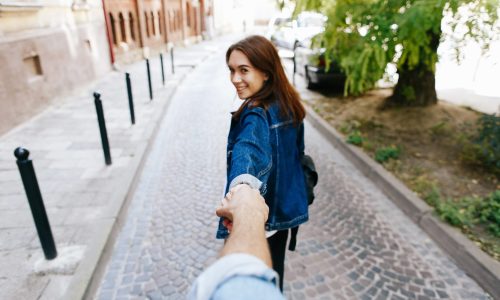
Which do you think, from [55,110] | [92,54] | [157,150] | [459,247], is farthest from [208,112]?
[459,247]

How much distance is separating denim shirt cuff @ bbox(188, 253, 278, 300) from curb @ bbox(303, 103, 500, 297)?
10.7 feet

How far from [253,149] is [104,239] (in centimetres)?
276

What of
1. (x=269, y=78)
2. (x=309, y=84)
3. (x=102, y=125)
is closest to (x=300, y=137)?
(x=269, y=78)

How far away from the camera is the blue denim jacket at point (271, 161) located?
1.52 m

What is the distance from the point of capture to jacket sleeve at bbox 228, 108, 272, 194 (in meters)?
1.47

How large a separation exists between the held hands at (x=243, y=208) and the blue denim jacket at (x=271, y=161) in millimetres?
117

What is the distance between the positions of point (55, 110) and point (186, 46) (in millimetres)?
17517

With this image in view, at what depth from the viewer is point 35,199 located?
10.2 feet

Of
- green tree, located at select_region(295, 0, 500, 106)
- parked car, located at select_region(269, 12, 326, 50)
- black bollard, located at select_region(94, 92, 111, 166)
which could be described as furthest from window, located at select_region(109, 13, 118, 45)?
green tree, located at select_region(295, 0, 500, 106)

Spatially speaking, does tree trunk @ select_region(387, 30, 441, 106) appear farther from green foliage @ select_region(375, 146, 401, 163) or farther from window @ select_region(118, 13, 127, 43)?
window @ select_region(118, 13, 127, 43)

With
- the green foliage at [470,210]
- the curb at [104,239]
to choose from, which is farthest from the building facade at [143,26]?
the green foliage at [470,210]

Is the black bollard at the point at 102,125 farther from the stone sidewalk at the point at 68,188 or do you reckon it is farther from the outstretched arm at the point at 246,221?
the outstretched arm at the point at 246,221

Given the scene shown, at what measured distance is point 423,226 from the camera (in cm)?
411

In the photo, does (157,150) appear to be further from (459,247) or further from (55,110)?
(459,247)
